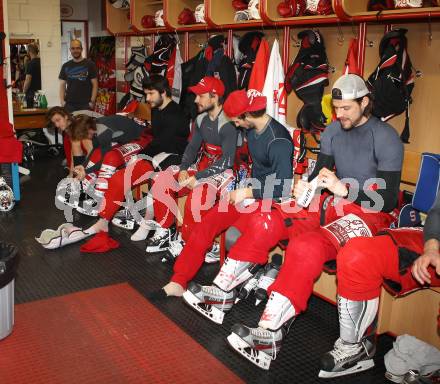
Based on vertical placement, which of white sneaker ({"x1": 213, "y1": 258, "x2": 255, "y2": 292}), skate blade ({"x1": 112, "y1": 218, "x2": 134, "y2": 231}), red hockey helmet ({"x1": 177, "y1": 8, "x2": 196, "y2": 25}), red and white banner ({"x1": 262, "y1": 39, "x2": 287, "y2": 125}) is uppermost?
red hockey helmet ({"x1": 177, "y1": 8, "x2": 196, "y2": 25})

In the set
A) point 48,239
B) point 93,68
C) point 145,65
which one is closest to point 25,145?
point 93,68

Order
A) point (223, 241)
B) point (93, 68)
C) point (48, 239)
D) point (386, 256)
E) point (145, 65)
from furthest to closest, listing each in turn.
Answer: point (93, 68) → point (145, 65) → point (48, 239) → point (223, 241) → point (386, 256)

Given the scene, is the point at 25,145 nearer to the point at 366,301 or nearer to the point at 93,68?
the point at 93,68

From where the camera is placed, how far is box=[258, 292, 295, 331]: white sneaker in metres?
2.21

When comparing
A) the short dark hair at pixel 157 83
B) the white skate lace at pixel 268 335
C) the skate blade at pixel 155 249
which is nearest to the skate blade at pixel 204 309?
the white skate lace at pixel 268 335

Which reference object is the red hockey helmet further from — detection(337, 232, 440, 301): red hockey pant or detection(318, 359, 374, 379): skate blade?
detection(318, 359, 374, 379): skate blade

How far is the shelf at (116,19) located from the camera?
18.2ft

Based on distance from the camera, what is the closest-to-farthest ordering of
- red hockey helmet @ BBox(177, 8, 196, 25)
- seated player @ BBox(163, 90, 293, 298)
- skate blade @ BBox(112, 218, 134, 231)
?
seated player @ BBox(163, 90, 293, 298)
skate blade @ BBox(112, 218, 134, 231)
red hockey helmet @ BBox(177, 8, 196, 25)

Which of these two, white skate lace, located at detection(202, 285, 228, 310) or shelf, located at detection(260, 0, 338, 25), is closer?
white skate lace, located at detection(202, 285, 228, 310)

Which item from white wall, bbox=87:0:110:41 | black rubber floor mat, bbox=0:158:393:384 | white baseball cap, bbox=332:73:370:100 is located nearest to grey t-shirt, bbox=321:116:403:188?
white baseball cap, bbox=332:73:370:100

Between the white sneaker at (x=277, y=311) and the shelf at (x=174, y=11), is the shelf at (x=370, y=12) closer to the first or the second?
the white sneaker at (x=277, y=311)

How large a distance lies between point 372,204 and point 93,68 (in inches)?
174

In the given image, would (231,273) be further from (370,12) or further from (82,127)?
(82,127)

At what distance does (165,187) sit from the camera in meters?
3.58
